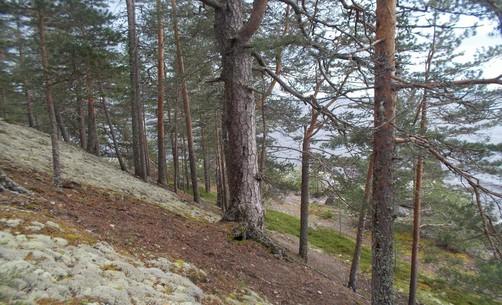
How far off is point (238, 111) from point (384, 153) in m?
2.35

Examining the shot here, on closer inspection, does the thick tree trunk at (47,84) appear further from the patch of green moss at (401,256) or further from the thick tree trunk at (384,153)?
the patch of green moss at (401,256)

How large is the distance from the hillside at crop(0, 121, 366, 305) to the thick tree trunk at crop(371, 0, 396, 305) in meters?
1.22

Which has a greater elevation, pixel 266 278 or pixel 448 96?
pixel 448 96

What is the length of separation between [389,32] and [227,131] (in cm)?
282

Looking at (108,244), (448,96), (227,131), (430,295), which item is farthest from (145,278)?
(430,295)

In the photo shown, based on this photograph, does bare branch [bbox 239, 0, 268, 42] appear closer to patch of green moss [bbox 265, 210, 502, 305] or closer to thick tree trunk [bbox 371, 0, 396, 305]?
thick tree trunk [bbox 371, 0, 396, 305]

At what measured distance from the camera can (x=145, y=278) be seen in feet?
10.6

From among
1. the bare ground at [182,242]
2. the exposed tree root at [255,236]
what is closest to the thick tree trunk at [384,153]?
the bare ground at [182,242]

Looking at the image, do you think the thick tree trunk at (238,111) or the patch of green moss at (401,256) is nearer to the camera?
the thick tree trunk at (238,111)

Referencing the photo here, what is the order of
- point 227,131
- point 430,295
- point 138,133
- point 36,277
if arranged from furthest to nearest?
point 430,295 → point 138,133 → point 227,131 → point 36,277

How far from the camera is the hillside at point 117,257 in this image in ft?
8.30

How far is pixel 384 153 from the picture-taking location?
4.45 meters

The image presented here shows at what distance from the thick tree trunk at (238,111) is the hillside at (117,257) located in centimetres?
76

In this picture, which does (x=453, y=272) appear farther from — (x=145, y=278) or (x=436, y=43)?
(x=145, y=278)
